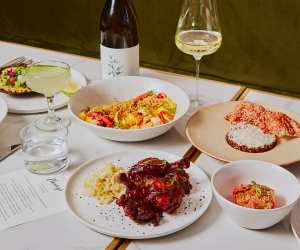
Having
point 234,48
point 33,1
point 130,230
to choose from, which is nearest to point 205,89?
point 130,230

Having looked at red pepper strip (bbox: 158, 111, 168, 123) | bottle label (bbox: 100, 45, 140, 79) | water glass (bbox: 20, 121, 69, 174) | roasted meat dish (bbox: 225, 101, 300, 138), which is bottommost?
water glass (bbox: 20, 121, 69, 174)

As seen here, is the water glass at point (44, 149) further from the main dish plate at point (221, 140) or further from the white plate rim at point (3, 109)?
the main dish plate at point (221, 140)

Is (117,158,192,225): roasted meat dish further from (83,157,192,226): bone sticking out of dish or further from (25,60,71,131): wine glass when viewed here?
(25,60,71,131): wine glass

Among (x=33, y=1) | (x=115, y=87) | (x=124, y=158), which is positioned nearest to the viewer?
(x=124, y=158)

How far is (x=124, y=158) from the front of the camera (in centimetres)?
119

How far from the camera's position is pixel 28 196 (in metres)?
1.07

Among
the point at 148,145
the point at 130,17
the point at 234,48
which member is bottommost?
the point at 234,48

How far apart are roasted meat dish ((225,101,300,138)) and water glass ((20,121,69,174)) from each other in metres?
0.43

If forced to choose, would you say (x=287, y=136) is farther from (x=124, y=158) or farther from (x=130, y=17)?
(x=130, y=17)

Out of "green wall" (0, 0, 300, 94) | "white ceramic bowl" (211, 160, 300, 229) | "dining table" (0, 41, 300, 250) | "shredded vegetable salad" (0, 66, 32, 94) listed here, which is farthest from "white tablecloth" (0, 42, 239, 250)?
"green wall" (0, 0, 300, 94)

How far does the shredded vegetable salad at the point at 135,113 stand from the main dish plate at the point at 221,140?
77 millimetres

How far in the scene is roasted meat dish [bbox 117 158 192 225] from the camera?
975mm

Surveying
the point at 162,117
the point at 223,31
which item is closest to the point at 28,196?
the point at 162,117

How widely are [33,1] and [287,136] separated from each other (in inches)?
94.5
